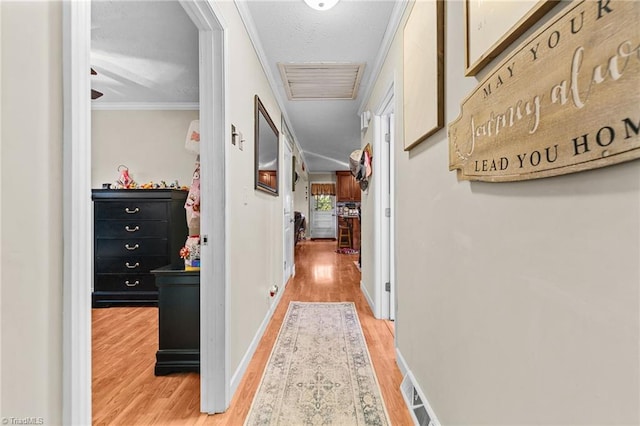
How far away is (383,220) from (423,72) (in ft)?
5.49

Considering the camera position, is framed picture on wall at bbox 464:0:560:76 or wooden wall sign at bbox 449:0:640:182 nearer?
wooden wall sign at bbox 449:0:640:182

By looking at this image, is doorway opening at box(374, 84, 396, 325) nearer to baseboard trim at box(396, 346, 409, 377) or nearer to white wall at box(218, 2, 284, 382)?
baseboard trim at box(396, 346, 409, 377)

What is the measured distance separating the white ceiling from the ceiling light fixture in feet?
0.49

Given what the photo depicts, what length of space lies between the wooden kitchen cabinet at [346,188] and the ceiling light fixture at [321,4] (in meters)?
7.76

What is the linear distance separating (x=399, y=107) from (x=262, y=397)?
195cm

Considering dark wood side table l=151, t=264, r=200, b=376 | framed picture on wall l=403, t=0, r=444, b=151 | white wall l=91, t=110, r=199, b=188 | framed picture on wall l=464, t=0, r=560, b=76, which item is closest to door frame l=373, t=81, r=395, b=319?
framed picture on wall l=403, t=0, r=444, b=151

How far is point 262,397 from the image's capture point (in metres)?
1.65

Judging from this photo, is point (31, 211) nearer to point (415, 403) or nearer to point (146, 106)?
point (415, 403)

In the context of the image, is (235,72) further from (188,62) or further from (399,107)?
(188,62)

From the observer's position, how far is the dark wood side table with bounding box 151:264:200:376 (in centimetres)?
186

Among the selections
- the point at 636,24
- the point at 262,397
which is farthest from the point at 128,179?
the point at 636,24

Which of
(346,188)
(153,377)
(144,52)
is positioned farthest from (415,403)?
(346,188)

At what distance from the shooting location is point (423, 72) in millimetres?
1398

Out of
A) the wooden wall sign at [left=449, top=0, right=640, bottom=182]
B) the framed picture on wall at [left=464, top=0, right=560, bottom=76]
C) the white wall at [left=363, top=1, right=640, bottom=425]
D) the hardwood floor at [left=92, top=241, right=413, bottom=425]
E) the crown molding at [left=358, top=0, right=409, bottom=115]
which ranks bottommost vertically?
the hardwood floor at [left=92, top=241, right=413, bottom=425]
